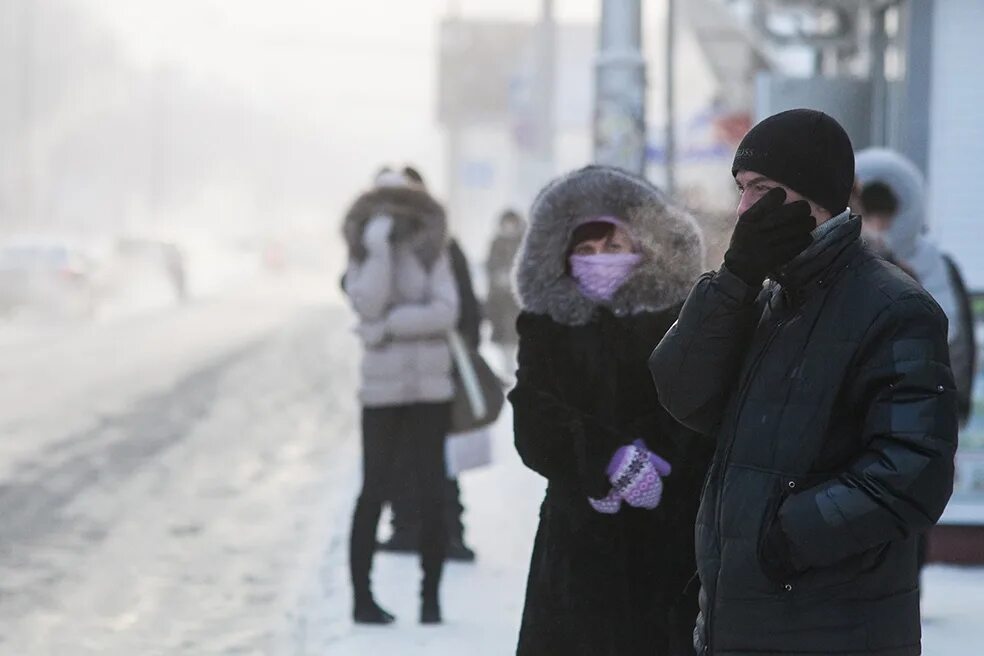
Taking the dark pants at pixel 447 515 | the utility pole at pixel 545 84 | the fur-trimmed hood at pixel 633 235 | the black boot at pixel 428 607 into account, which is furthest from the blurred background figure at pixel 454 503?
the utility pole at pixel 545 84

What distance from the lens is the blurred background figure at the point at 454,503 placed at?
7.14 meters

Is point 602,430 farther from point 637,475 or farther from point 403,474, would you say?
point 403,474

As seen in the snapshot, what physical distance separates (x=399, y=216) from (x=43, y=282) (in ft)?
74.7

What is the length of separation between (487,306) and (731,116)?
3171 mm

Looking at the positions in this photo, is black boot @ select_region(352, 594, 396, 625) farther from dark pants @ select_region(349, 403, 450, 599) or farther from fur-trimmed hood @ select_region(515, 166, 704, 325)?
fur-trimmed hood @ select_region(515, 166, 704, 325)

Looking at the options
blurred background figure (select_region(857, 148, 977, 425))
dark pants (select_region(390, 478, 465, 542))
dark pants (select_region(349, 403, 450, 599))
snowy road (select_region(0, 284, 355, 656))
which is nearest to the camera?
blurred background figure (select_region(857, 148, 977, 425))

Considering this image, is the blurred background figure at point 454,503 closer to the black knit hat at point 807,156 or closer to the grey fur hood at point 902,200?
the grey fur hood at point 902,200

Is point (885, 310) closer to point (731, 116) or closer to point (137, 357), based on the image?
point (731, 116)

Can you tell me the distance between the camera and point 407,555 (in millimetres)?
7848

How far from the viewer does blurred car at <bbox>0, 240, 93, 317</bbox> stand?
27.6 metres

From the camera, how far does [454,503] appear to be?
7.66 metres

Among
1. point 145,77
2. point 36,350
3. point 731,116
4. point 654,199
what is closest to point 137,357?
point 36,350

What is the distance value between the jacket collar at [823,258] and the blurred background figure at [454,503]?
4037mm

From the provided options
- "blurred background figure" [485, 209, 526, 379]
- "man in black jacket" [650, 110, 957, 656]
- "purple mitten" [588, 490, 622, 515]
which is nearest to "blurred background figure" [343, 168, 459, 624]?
"purple mitten" [588, 490, 622, 515]
